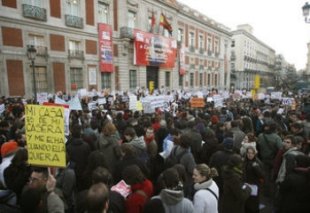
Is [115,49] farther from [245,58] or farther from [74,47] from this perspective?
[245,58]

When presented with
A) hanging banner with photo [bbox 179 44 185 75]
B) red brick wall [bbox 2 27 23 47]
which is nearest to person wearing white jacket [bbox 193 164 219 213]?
red brick wall [bbox 2 27 23 47]

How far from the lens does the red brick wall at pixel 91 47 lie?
19484 mm

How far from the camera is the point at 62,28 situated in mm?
17609

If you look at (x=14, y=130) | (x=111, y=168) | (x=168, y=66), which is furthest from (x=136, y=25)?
(x=111, y=168)

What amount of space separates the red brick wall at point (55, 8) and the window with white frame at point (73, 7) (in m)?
0.86

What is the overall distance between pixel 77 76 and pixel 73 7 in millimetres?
5250

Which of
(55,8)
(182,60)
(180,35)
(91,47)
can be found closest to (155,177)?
(55,8)

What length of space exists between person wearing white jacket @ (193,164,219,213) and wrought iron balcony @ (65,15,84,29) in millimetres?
18106

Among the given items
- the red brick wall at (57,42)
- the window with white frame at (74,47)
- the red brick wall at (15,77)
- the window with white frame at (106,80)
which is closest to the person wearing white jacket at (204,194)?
the red brick wall at (15,77)

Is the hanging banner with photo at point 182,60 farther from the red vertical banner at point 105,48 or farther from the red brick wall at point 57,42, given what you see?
the red brick wall at point 57,42

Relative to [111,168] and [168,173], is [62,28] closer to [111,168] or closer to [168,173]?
[111,168]

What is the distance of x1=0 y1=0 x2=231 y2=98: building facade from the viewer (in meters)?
15.0

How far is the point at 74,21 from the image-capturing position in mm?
18438

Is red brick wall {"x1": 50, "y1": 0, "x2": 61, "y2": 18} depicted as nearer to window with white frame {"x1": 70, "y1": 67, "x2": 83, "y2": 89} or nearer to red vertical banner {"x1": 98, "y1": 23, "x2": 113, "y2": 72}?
red vertical banner {"x1": 98, "y1": 23, "x2": 113, "y2": 72}
